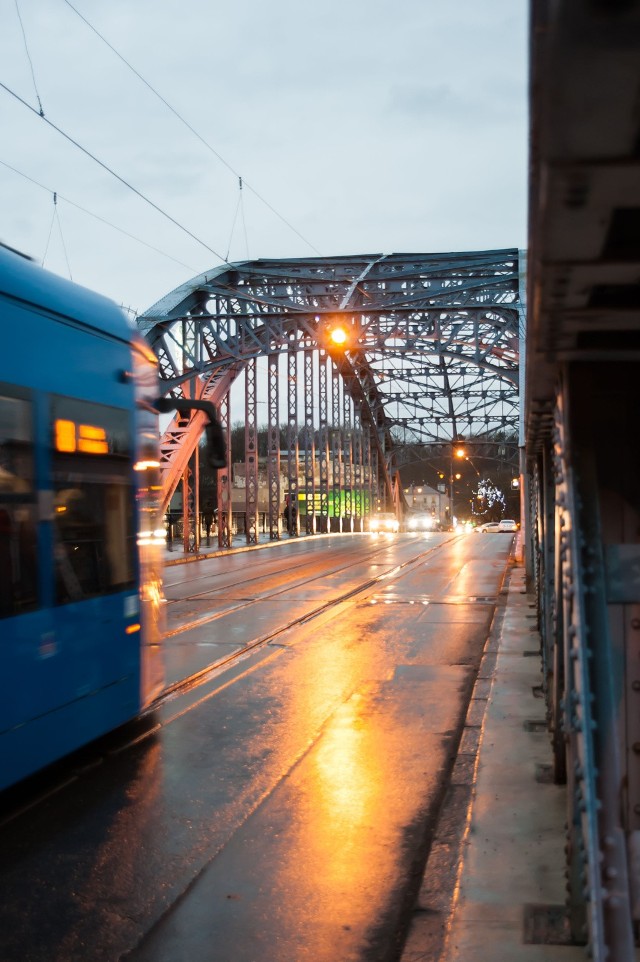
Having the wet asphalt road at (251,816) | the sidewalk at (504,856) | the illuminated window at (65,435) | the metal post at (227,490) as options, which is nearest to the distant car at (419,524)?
the metal post at (227,490)

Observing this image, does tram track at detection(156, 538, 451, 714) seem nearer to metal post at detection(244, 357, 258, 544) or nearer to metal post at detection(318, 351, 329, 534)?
metal post at detection(244, 357, 258, 544)

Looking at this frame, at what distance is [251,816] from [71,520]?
2.22 metres

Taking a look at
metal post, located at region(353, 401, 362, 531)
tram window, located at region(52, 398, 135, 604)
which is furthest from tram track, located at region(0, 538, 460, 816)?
metal post, located at region(353, 401, 362, 531)

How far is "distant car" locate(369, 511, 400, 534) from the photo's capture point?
68.8m

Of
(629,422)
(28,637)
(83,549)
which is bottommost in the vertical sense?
(28,637)

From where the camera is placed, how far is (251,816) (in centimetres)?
643

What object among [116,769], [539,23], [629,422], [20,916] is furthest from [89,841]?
[539,23]

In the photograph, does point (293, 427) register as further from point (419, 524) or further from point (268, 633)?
point (419, 524)

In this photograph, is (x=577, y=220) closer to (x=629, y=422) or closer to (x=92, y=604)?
(x=629, y=422)

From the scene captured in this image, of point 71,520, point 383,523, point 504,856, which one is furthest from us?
point 383,523

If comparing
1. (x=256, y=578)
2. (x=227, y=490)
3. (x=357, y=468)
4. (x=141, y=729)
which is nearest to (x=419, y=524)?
(x=357, y=468)

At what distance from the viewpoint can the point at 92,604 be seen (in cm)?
686

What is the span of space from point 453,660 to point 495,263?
25.9 m

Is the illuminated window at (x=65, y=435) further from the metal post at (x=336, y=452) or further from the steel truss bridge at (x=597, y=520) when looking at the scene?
the metal post at (x=336, y=452)
